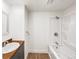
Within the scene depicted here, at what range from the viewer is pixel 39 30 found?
20.0 feet

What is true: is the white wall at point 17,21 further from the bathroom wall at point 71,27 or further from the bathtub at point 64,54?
the bathroom wall at point 71,27

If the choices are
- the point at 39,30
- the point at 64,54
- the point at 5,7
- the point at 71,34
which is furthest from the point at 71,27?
the point at 5,7

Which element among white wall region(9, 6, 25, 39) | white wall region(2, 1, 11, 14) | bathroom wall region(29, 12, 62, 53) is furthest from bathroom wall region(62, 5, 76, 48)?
white wall region(2, 1, 11, 14)

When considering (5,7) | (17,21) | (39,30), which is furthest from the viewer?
(39,30)

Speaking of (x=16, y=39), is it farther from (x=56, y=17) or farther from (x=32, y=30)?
(x=56, y=17)

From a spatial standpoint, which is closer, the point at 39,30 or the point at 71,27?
the point at 71,27

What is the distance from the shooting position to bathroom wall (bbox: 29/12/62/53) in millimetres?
6043

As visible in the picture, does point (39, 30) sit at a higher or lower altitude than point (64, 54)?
higher

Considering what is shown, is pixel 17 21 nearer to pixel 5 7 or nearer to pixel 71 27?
pixel 5 7

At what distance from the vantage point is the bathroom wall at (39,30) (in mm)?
6043

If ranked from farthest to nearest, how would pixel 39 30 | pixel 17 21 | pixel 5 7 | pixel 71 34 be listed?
pixel 39 30, pixel 17 21, pixel 71 34, pixel 5 7

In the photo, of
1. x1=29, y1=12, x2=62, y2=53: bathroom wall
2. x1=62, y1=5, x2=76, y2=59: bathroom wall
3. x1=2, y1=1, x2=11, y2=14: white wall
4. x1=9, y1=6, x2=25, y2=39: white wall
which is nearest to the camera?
x1=2, y1=1, x2=11, y2=14: white wall

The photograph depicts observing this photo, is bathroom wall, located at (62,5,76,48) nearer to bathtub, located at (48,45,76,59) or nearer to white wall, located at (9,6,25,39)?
bathtub, located at (48,45,76,59)

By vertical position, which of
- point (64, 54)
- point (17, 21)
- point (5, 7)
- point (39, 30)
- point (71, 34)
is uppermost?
point (5, 7)
